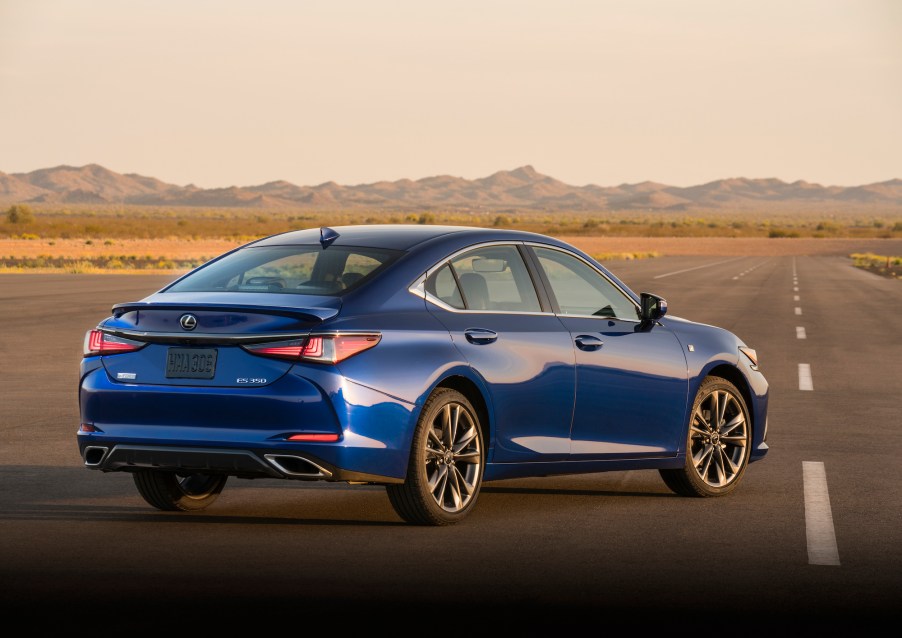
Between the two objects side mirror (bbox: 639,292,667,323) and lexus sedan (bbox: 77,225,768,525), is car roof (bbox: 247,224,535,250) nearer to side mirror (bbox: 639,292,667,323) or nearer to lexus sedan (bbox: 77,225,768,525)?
lexus sedan (bbox: 77,225,768,525)

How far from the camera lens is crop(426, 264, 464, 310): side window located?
854 centimetres

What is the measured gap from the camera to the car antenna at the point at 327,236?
8820mm

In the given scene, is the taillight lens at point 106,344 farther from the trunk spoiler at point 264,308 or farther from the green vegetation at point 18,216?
the green vegetation at point 18,216

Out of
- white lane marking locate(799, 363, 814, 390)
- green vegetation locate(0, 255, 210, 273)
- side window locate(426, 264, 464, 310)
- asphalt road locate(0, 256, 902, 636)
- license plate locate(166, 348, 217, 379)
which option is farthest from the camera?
green vegetation locate(0, 255, 210, 273)

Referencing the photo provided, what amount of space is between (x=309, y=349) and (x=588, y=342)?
2048 millimetres

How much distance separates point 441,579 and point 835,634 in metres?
1.86

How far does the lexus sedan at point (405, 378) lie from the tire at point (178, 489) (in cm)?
1

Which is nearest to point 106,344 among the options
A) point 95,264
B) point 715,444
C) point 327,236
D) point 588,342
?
point 327,236

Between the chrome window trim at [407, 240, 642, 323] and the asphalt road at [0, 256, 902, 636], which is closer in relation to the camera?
the asphalt road at [0, 256, 902, 636]

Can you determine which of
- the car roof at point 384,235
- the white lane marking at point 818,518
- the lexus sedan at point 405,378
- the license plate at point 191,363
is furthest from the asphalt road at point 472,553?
the car roof at point 384,235

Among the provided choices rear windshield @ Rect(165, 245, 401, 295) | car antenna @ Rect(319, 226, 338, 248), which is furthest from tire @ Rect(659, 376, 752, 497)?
car antenna @ Rect(319, 226, 338, 248)

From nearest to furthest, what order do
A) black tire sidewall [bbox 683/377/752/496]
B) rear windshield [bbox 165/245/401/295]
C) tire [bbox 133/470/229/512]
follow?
1. rear windshield [bbox 165/245/401/295]
2. tire [bbox 133/470/229/512]
3. black tire sidewall [bbox 683/377/752/496]

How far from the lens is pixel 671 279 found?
5019 centimetres

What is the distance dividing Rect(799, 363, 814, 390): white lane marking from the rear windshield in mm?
9294
